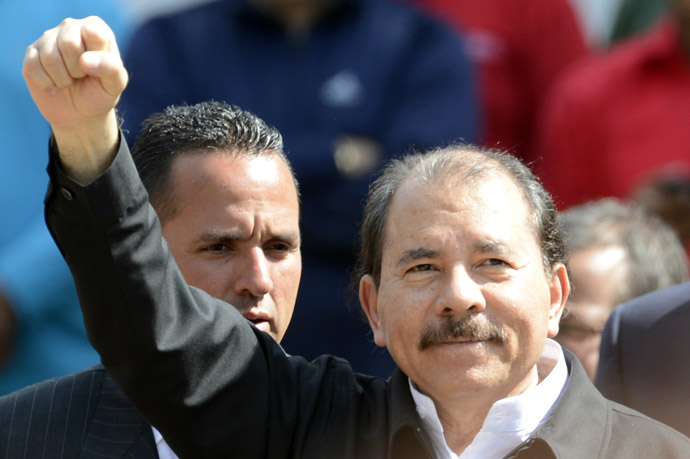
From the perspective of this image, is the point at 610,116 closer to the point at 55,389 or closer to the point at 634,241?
the point at 634,241

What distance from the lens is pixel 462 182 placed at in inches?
102

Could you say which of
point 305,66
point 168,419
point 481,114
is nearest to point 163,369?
point 168,419

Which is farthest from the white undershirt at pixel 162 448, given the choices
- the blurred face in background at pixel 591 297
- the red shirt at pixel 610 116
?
the red shirt at pixel 610 116

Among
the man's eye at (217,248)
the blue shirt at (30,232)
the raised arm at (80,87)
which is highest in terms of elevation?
the raised arm at (80,87)

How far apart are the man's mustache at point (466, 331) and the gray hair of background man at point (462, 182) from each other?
0.25 metres

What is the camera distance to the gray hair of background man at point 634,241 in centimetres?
379

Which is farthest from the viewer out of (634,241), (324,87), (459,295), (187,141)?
(324,87)

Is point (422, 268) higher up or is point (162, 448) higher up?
point (422, 268)

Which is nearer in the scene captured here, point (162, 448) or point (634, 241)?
point (162, 448)

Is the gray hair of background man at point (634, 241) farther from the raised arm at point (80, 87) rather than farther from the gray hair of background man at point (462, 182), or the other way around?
the raised arm at point (80, 87)

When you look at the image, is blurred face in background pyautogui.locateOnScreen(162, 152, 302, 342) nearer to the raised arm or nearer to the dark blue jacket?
the raised arm

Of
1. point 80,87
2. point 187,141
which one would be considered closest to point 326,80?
point 187,141

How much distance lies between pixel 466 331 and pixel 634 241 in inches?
63.0

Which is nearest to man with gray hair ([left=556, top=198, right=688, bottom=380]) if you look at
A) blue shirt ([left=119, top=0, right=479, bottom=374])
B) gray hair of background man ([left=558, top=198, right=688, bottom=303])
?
gray hair of background man ([left=558, top=198, right=688, bottom=303])
